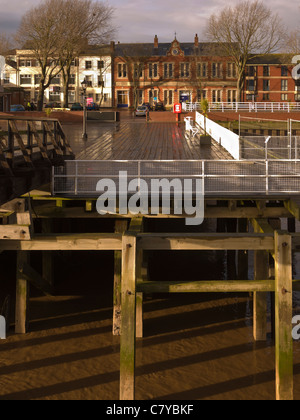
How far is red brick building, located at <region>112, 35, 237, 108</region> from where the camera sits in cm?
8044

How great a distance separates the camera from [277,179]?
15.9 metres

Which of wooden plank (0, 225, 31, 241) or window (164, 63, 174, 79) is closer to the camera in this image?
wooden plank (0, 225, 31, 241)

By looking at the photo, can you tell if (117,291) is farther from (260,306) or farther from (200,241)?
(200,241)

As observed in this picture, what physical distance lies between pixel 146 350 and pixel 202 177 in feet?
14.8

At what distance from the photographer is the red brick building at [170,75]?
80438mm

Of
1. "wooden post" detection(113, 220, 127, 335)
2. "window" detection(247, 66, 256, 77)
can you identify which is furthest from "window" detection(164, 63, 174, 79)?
"wooden post" detection(113, 220, 127, 335)

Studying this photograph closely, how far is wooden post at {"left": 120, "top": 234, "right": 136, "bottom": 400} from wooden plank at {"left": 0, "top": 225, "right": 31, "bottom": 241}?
2.28 m

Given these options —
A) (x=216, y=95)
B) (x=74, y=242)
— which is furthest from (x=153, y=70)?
(x=74, y=242)

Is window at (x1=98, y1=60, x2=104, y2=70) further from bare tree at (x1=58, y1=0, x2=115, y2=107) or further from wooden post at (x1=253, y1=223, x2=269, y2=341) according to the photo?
wooden post at (x1=253, y1=223, x2=269, y2=341)

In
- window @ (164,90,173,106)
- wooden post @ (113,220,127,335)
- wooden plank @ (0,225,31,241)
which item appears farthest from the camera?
window @ (164,90,173,106)

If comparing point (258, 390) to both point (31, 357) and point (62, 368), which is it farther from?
point (31, 357)

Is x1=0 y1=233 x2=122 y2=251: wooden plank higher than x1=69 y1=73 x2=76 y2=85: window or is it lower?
lower

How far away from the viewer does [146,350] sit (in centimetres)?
1391

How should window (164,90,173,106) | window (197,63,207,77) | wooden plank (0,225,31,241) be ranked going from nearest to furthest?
1. wooden plank (0,225,31,241)
2. window (197,63,207,77)
3. window (164,90,173,106)
